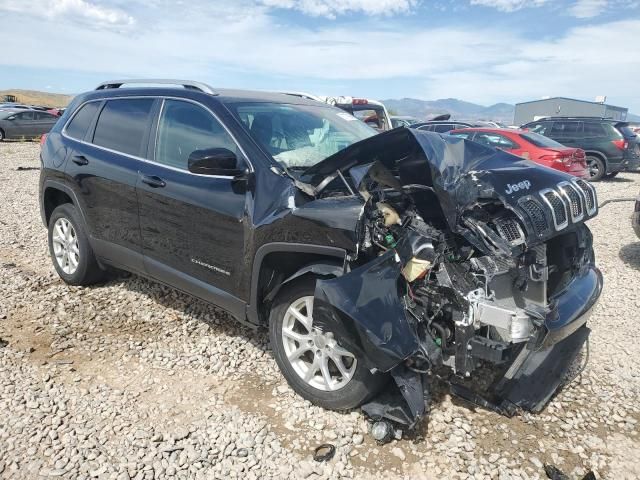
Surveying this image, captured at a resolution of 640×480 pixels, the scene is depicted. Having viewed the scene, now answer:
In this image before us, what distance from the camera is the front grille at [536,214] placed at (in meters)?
2.88

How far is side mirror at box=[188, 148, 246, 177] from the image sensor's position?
3.35 meters

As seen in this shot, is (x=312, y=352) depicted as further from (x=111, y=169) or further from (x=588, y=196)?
(x=111, y=169)

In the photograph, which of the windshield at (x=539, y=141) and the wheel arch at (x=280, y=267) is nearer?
the wheel arch at (x=280, y=267)

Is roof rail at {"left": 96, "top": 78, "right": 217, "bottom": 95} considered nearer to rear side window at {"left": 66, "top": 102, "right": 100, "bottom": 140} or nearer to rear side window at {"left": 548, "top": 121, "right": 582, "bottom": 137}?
rear side window at {"left": 66, "top": 102, "right": 100, "bottom": 140}

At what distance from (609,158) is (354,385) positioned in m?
13.7

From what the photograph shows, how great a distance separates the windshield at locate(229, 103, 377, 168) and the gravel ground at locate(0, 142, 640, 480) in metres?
1.48

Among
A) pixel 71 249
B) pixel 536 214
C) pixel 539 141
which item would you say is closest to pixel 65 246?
pixel 71 249

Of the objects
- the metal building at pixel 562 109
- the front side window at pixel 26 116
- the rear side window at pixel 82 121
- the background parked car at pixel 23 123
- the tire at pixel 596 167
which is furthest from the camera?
the metal building at pixel 562 109

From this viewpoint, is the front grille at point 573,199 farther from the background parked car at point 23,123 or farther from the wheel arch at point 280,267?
the background parked car at point 23,123

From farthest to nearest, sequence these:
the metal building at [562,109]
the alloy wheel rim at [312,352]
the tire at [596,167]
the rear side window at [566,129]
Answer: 1. the metal building at [562,109]
2. the rear side window at [566,129]
3. the tire at [596,167]
4. the alloy wheel rim at [312,352]

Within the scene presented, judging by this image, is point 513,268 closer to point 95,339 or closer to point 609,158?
point 95,339

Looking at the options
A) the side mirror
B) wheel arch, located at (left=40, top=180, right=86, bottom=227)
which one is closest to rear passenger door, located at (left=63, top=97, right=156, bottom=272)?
wheel arch, located at (left=40, top=180, right=86, bottom=227)

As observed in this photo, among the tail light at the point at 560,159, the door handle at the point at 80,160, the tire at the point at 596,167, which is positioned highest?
Result: the door handle at the point at 80,160

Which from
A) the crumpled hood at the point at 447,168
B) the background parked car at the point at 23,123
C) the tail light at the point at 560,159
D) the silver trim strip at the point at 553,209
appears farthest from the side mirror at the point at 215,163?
the background parked car at the point at 23,123
